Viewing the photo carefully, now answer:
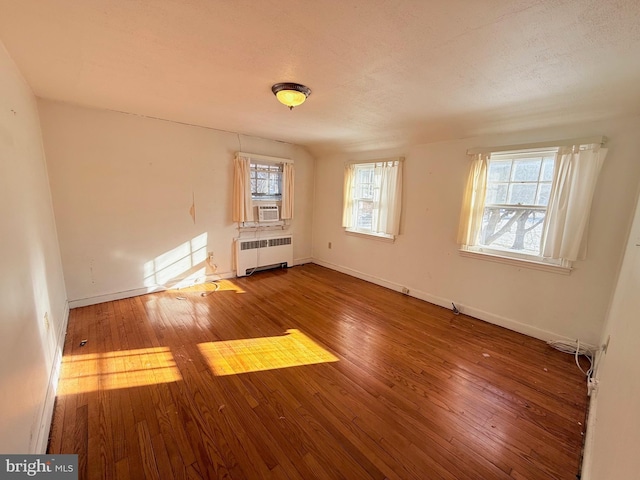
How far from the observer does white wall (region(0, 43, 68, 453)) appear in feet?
3.75

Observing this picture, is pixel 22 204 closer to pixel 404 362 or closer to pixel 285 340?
pixel 285 340

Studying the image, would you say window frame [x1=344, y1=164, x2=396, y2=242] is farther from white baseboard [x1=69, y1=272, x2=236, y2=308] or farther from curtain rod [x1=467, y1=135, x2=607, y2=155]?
white baseboard [x1=69, y1=272, x2=236, y2=308]

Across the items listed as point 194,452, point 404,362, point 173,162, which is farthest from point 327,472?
point 173,162

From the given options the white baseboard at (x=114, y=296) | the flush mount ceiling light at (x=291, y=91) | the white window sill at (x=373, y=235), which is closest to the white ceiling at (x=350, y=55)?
the flush mount ceiling light at (x=291, y=91)

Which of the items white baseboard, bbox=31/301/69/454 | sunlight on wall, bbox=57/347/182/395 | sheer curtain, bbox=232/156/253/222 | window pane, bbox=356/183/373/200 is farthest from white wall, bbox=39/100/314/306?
window pane, bbox=356/183/373/200

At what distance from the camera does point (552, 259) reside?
2.64 m

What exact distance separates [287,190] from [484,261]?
324cm

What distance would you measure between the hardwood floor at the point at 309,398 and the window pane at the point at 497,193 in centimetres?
147

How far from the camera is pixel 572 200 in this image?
8.02 ft

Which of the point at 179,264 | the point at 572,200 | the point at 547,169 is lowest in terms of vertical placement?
the point at 179,264

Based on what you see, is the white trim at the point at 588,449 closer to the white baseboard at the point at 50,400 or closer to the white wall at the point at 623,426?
the white wall at the point at 623,426

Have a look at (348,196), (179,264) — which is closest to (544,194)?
(348,196)

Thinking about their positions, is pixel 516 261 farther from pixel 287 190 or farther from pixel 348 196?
pixel 287 190

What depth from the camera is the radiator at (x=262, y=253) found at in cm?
434
